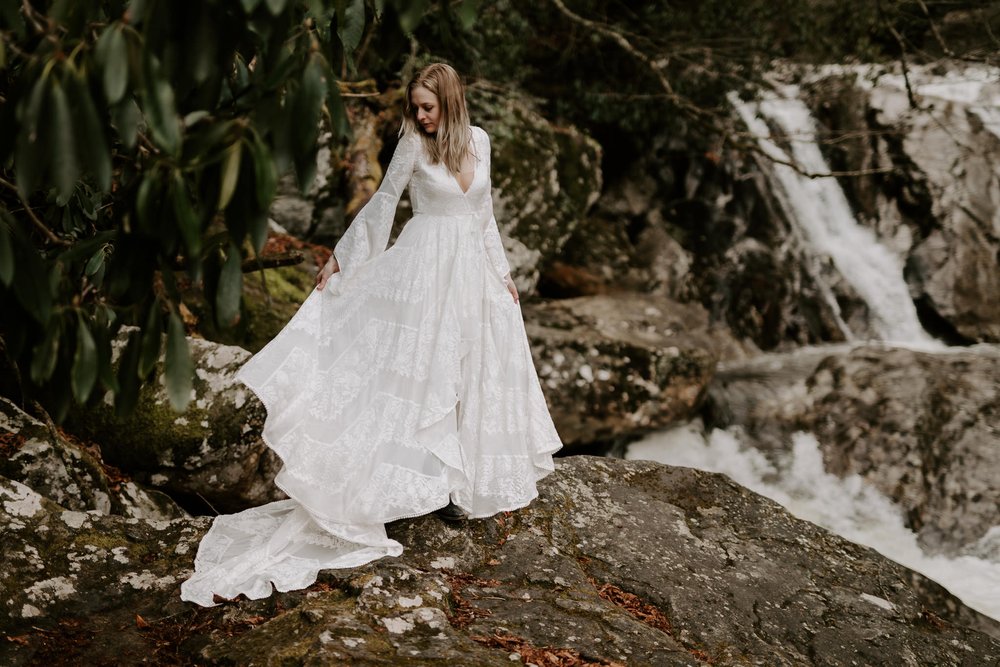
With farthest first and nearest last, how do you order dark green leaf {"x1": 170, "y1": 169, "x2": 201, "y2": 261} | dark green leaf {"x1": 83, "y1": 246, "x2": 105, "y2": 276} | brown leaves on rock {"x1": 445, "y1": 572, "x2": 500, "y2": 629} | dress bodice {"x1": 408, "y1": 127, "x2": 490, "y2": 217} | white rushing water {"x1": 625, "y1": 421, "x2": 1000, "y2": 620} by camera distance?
white rushing water {"x1": 625, "y1": 421, "x2": 1000, "y2": 620}
dress bodice {"x1": 408, "y1": 127, "x2": 490, "y2": 217}
brown leaves on rock {"x1": 445, "y1": 572, "x2": 500, "y2": 629}
dark green leaf {"x1": 83, "y1": 246, "x2": 105, "y2": 276}
dark green leaf {"x1": 170, "y1": 169, "x2": 201, "y2": 261}

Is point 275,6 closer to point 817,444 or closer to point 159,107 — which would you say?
point 159,107

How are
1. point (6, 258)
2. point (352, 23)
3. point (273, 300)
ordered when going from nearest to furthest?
1. point (6, 258)
2. point (352, 23)
3. point (273, 300)

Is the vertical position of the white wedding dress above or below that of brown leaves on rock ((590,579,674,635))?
above

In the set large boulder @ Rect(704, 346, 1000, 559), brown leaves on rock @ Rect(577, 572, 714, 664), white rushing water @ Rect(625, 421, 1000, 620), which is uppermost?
brown leaves on rock @ Rect(577, 572, 714, 664)

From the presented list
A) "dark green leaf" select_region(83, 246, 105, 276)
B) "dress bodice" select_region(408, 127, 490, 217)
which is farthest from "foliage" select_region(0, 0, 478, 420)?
"dress bodice" select_region(408, 127, 490, 217)

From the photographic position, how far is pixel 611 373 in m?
6.84

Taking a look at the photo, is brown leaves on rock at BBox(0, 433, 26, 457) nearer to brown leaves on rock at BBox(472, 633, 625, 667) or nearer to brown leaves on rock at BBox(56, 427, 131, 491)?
brown leaves on rock at BBox(56, 427, 131, 491)

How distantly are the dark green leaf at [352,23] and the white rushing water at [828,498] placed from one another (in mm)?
5798

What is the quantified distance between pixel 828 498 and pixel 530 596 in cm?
445

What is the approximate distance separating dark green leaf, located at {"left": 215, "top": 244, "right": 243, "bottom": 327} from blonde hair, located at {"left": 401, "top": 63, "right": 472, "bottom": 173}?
197 centimetres

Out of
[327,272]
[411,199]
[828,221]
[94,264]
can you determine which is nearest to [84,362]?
[94,264]

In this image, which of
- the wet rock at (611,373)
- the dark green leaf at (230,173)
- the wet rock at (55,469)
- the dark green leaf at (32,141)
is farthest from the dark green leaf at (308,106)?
the wet rock at (611,373)

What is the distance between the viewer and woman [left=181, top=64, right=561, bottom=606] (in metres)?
3.26

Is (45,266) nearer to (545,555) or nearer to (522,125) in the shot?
(545,555)
